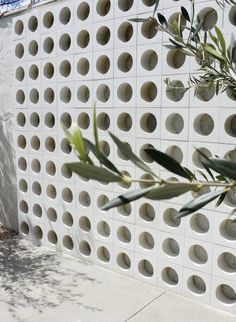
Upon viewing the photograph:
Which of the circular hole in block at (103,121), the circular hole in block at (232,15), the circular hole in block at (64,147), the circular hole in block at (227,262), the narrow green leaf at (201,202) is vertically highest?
the circular hole in block at (232,15)

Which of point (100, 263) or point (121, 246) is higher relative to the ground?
point (121, 246)

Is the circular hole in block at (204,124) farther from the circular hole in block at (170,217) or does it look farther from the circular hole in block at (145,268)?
the circular hole in block at (145,268)

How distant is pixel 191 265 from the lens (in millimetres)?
2707

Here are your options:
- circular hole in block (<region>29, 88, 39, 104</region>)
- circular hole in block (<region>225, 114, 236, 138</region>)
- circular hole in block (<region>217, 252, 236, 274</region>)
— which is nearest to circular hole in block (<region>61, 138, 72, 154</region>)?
circular hole in block (<region>29, 88, 39, 104</region>)

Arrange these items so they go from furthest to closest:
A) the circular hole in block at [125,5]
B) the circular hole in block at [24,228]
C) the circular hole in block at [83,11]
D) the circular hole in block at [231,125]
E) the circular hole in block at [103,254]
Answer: the circular hole in block at [24,228], the circular hole in block at [103,254], the circular hole in block at [83,11], the circular hole in block at [125,5], the circular hole in block at [231,125]

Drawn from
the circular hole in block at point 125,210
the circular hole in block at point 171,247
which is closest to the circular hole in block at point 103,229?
the circular hole in block at point 125,210

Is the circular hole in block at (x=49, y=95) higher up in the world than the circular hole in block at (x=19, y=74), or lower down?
lower down

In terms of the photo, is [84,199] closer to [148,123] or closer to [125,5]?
[148,123]

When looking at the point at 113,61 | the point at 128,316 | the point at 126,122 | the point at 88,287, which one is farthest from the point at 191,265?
the point at 113,61

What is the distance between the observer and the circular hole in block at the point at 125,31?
2.93 meters

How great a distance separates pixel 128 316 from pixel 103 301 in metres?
0.26

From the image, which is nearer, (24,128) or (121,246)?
(121,246)

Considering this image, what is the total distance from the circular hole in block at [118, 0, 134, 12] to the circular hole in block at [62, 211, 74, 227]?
6.14ft

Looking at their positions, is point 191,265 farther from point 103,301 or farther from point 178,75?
point 178,75
